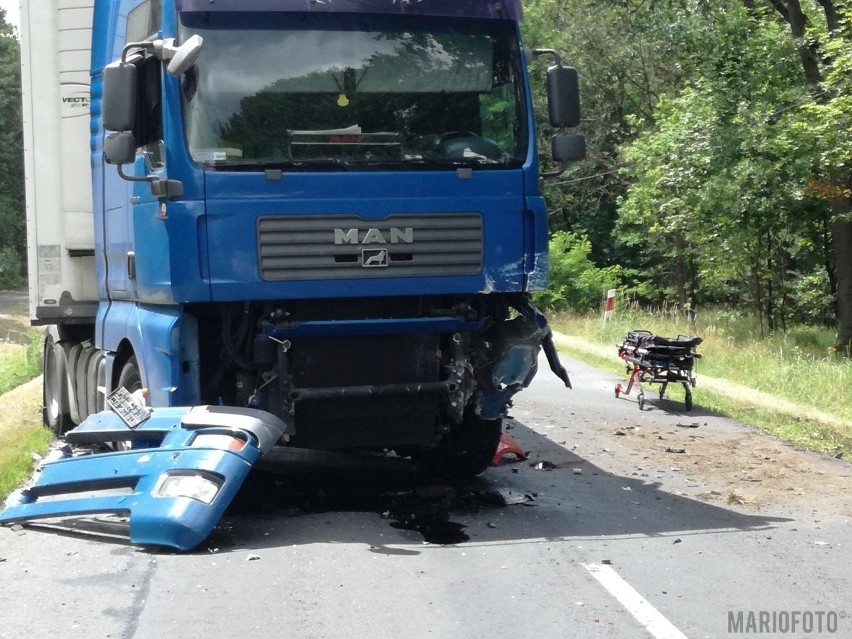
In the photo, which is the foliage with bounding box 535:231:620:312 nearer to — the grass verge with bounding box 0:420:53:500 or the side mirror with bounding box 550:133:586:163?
the grass verge with bounding box 0:420:53:500

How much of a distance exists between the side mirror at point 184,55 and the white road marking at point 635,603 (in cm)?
386

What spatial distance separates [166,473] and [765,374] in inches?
537

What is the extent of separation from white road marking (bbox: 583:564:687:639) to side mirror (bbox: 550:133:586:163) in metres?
3.20

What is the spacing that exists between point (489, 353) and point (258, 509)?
197 centimetres

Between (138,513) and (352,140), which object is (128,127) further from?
(138,513)

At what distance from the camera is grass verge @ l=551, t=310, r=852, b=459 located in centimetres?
1392

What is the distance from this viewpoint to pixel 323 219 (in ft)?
26.8

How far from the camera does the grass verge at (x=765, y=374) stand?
1392 centimetres

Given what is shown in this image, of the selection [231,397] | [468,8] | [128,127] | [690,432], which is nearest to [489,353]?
[231,397]

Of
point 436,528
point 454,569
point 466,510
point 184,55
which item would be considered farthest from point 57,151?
point 454,569

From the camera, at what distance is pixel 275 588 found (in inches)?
257

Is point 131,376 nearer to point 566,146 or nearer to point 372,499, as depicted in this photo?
point 372,499

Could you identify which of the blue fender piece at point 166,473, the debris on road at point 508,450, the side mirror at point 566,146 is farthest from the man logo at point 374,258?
the debris on road at point 508,450

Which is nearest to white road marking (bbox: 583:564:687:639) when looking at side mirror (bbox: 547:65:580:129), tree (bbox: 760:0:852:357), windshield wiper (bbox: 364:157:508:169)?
windshield wiper (bbox: 364:157:508:169)
